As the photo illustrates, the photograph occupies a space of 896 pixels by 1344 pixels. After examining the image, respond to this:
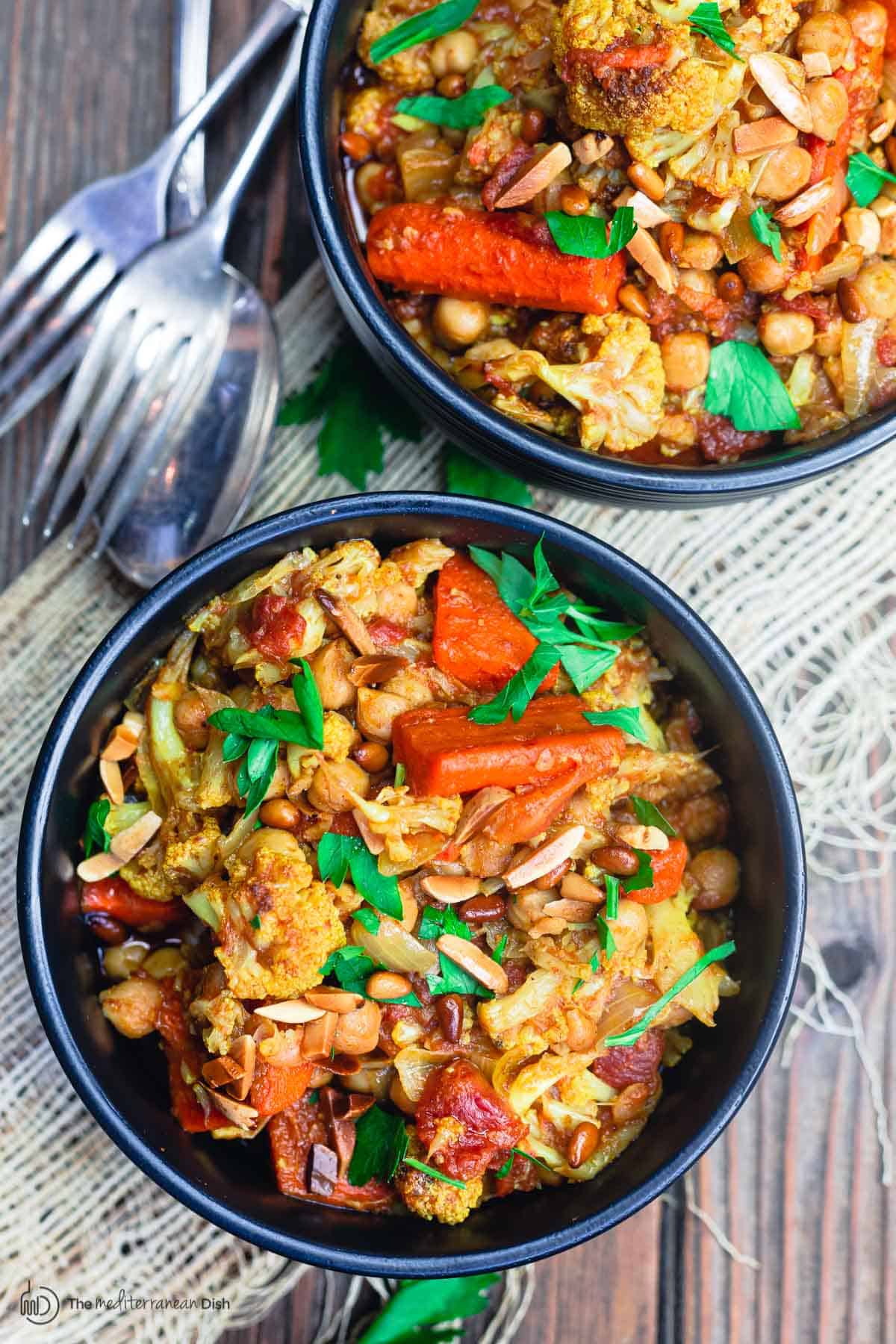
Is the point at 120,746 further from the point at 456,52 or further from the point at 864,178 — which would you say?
the point at 864,178

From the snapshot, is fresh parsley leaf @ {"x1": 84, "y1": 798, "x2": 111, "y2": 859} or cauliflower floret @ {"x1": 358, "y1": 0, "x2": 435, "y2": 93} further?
cauliflower floret @ {"x1": 358, "y1": 0, "x2": 435, "y2": 93}

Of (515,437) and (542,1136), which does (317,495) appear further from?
(542,1136)

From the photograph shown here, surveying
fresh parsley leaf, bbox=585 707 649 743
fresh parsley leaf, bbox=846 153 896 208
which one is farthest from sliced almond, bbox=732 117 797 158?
fresh parsley leaf, bbox=585 707 649 743

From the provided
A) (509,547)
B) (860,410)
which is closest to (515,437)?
(509,547)

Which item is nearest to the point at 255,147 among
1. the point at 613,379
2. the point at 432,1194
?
the point at 613,379

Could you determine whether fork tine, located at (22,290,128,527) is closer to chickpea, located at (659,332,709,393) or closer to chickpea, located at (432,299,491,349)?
chickpea, located at (432,299,491,349)

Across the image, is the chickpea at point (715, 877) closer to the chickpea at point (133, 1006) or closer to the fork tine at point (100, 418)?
the chickpea at point (133, 1006)
